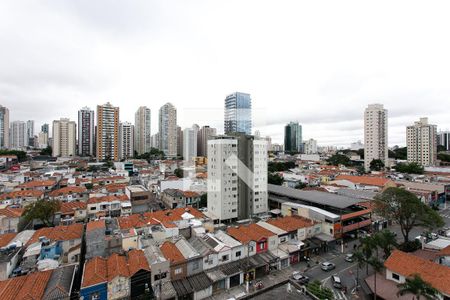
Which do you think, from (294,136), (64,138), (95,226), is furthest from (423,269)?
(294,136)

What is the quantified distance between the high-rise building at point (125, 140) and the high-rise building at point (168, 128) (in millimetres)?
10369

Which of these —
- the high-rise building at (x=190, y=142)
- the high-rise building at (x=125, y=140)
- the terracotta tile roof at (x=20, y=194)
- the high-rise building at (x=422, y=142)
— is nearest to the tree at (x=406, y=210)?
the terracotta tile roof at (x=20, y=194)

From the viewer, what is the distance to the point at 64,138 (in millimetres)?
77500

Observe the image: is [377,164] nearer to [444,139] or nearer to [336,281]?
[336,281]

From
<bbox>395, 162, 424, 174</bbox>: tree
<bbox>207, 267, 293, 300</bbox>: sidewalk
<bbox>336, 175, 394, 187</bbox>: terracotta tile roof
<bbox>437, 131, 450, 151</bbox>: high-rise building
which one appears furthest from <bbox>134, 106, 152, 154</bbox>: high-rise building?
<bbox>437, 131, 450, 151</bbox>: high-rise building

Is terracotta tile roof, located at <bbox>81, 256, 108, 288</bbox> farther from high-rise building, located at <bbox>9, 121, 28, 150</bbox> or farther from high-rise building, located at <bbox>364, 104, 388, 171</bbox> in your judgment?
high-rise building, located at <bbox>9, 121, 28, 150</bbox>

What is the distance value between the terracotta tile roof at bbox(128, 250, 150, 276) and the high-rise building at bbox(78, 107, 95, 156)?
2938 inches

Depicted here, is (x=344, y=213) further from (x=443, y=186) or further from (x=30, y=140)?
(x=30, y=140)

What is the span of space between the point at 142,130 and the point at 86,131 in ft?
58.0

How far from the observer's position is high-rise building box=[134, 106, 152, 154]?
80188mm

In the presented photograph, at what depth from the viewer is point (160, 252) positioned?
538 inches

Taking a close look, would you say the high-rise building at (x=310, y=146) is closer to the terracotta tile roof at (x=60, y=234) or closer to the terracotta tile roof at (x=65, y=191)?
the terracotta tile roof at (x=65, y=191)

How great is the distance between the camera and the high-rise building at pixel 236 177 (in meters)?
23.4

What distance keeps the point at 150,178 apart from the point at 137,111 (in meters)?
49.3
